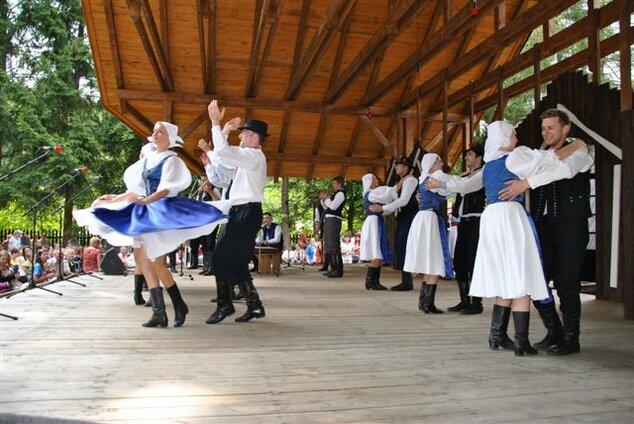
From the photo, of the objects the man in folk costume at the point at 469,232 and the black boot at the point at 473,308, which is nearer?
the man in folk costume at the point at 469,232

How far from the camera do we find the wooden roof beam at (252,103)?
35.0 ft

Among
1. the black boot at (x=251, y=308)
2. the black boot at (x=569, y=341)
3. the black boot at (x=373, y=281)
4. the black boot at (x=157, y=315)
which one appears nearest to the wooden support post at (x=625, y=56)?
the black boot at (x=569, y=341)

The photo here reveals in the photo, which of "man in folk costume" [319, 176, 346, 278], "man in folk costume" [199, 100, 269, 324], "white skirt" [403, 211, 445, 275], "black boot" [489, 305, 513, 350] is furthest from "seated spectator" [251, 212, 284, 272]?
"black boot" [489, 305, 513, 350]

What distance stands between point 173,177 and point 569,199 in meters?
2.74

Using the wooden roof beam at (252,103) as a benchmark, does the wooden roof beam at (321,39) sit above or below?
above

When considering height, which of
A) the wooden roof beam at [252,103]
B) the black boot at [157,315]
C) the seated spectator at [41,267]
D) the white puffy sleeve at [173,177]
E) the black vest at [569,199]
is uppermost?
the wooden roof beam at [252,103]

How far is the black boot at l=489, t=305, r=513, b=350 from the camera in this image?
337cm

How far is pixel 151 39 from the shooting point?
10.0 metres

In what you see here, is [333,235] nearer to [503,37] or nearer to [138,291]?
[503,37]

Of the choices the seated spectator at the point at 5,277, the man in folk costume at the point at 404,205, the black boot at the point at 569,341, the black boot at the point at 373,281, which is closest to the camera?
the black boot at the point at 569,341

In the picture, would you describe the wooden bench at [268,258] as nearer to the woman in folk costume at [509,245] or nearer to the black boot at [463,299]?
the black boot at [463,299]

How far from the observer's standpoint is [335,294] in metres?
6.56

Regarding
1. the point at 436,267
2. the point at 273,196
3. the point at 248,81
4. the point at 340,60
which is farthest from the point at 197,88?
the point at 273,196

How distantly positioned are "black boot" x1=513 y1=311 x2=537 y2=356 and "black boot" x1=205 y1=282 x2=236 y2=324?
7.24 feet
